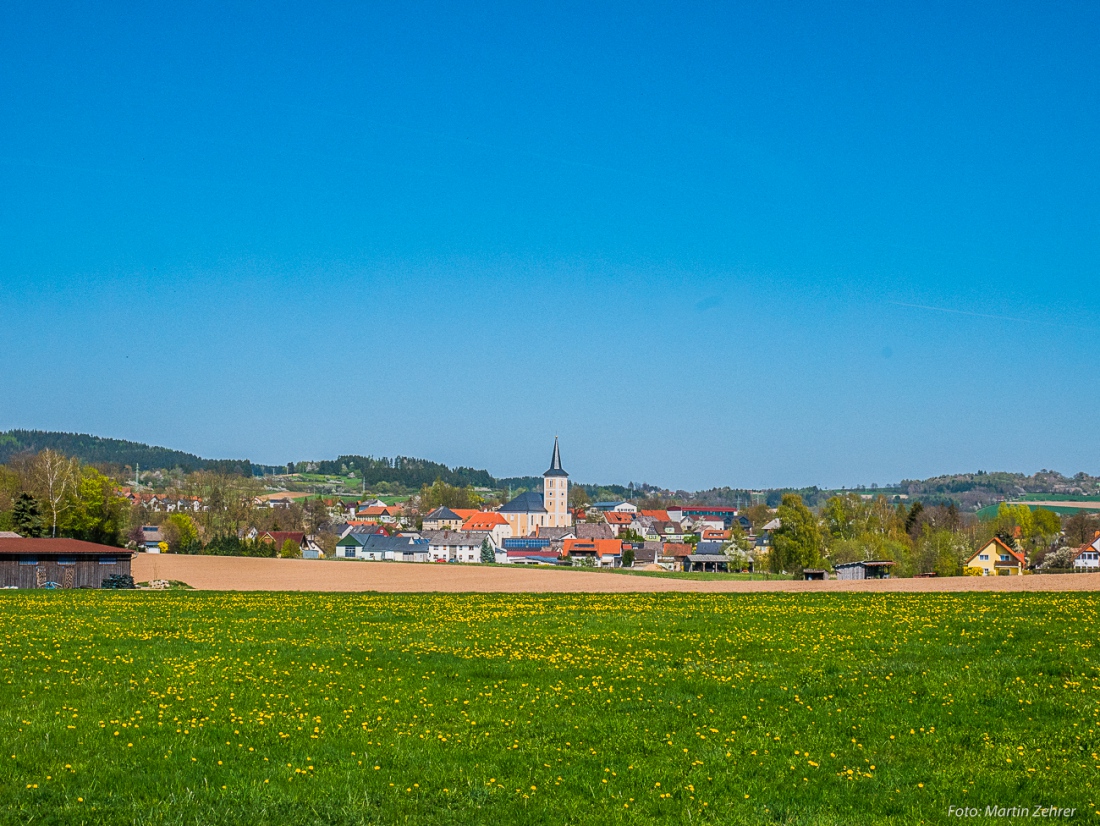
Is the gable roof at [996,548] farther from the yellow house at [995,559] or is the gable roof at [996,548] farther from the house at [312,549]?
the house at [312,549]

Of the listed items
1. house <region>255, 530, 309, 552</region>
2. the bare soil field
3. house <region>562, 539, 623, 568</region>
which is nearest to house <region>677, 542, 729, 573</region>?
house <region>562, 539, 623, 568</region>

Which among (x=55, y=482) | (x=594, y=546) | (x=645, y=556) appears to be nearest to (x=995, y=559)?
(x=645, y=556)

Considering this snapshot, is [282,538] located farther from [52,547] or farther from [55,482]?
[52,547]

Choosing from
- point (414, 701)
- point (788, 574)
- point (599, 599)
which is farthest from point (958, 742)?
point (788, 574)

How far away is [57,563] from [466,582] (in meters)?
31.1

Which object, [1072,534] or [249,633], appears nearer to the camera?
[249,633]

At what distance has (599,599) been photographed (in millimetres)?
46656

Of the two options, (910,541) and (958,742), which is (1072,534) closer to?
(910,541)

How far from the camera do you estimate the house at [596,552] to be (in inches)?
7224

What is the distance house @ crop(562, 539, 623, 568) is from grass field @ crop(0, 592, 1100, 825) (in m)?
157

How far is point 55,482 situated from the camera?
10812cm

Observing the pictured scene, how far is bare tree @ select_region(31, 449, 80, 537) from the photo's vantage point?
104125mm

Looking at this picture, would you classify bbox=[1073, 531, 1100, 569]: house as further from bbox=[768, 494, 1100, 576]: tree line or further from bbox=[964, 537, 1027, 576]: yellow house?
bbox=[964, 537, 1027, 576]: yellow house

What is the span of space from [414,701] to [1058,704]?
1105cm
